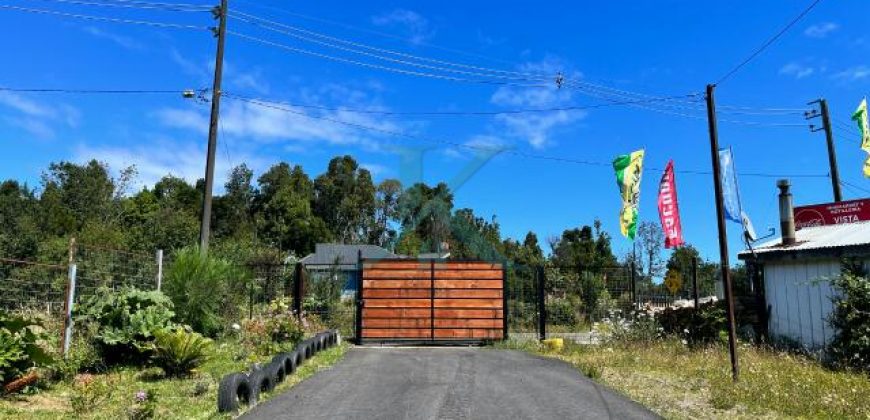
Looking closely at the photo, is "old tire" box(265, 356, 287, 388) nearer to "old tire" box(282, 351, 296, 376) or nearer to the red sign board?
"old tire" box(282, 351, 296, 376)

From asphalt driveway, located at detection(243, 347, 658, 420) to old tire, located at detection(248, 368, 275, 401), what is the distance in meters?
0.19

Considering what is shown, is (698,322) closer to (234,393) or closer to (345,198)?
(234,393)

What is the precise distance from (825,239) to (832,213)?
26.7ft

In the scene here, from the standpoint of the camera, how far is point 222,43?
62.0ft

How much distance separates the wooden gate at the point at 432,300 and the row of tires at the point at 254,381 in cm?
526

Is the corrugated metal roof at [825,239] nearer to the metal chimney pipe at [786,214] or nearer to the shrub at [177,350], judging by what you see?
the metal chimney pipe at [786,214]

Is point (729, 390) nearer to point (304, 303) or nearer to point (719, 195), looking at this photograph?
point (719, 195)

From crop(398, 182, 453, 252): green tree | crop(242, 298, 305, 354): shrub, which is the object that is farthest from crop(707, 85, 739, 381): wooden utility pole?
crop(398, 182, 453, 252): green tree

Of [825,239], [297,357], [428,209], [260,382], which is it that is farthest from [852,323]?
[428,209]

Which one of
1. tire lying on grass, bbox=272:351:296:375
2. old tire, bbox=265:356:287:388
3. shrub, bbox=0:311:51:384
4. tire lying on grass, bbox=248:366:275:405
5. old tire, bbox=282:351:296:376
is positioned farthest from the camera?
old tire, bbox=282:351:296:376

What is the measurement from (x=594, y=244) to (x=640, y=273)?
24.6m

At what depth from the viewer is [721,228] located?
9.84 m

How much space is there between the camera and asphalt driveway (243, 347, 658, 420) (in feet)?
22.9

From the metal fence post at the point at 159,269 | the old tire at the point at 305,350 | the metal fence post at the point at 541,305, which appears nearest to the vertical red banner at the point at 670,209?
the metal fence post at the point at 541,305
